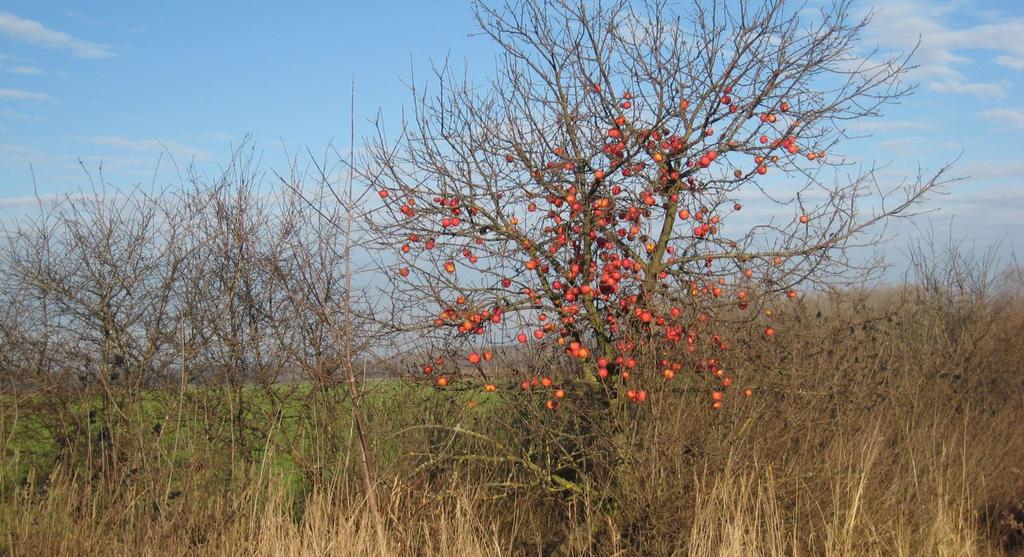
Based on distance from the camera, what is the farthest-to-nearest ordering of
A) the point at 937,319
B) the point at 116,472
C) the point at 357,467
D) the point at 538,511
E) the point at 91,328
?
the point at 937,319 < the point at 91,328 < the point at 538,511 < the point at 357,467 < the point at 116,472

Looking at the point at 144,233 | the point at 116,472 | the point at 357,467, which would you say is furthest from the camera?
the point at 144,233

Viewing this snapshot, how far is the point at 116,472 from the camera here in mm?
5438

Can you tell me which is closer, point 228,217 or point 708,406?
point 708,406

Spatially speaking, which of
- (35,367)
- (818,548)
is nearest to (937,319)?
(818,548)

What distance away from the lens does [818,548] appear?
5695mm

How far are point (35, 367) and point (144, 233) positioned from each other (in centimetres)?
184

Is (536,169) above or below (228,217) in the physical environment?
below

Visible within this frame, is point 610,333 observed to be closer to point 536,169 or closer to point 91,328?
→ point 536,169

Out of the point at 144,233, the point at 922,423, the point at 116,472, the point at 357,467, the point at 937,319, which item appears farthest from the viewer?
the point at 937,319

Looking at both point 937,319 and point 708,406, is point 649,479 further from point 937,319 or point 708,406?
point 937,319

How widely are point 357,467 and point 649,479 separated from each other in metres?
1.86

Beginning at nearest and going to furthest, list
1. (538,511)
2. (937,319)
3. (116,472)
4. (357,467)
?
(116,472)
(357,467)
(538,511)
(937,319)

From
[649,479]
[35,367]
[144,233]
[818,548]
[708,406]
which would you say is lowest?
[818,548]

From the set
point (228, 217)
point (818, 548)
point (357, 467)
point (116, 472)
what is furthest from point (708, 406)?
point (228, 217)
